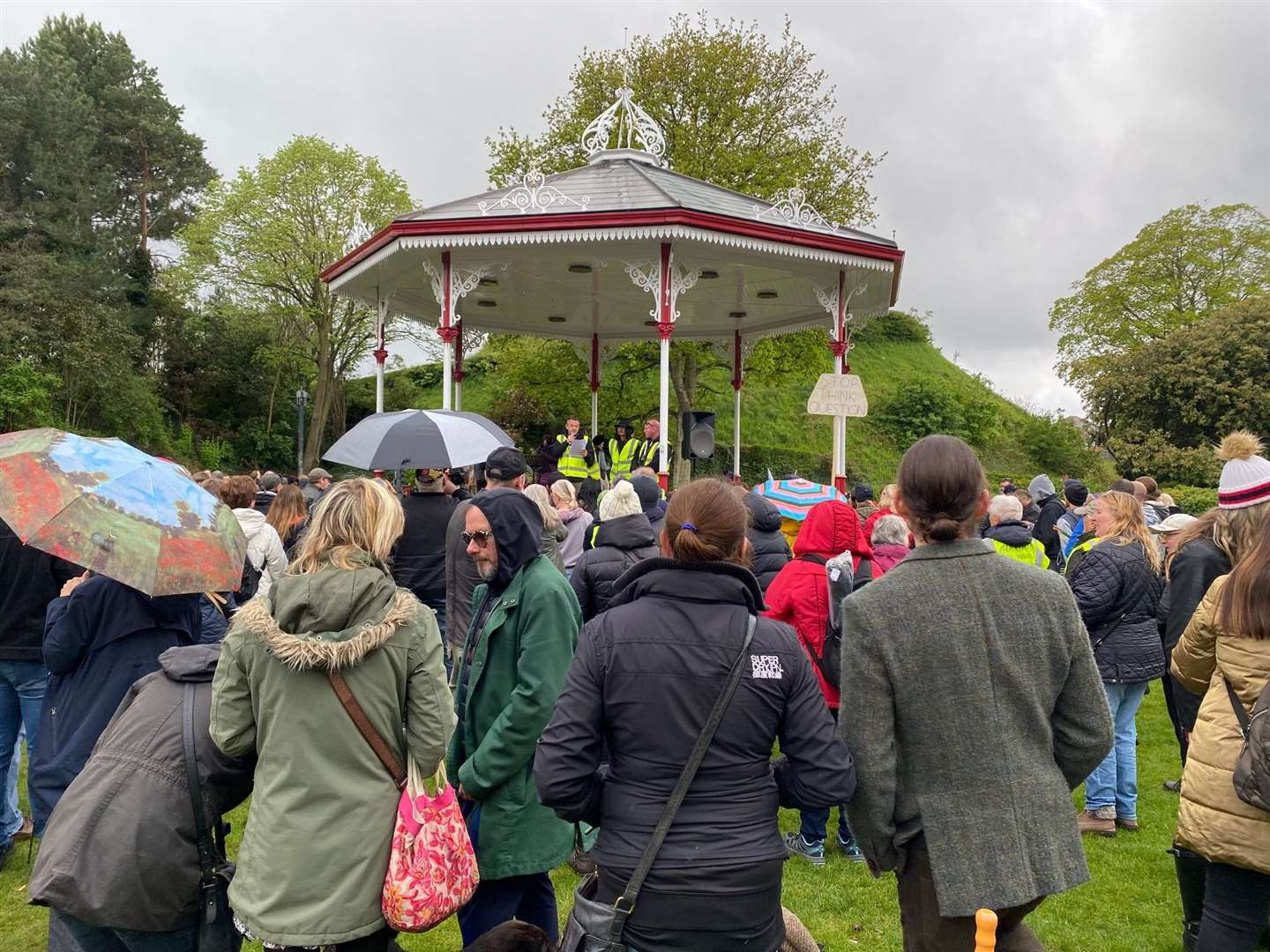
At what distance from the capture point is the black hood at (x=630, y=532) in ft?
16.8

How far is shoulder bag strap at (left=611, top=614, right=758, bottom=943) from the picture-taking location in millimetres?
2162

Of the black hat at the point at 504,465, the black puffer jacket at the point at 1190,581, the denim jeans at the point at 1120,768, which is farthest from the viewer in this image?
the denim jeans at the point at 1120,768

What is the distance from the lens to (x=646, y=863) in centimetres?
216

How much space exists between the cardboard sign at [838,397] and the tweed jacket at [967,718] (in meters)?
8.67

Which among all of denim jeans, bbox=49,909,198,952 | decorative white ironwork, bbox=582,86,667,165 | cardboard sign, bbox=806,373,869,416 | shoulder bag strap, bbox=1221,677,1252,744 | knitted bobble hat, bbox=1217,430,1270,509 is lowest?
denim jeans, bbox=49,909,198,952

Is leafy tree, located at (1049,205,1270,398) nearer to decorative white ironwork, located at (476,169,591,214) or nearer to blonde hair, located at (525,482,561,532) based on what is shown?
decorative white ironwork, located at (476,169,591,214)

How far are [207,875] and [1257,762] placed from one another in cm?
315

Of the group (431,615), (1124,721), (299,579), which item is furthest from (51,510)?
(1124,721)

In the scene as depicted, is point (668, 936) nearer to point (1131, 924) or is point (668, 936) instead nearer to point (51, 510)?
point (51, 510)

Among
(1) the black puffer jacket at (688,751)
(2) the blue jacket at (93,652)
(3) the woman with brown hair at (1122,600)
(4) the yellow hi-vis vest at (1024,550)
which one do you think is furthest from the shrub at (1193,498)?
(2) the blue jacket at (93,652)

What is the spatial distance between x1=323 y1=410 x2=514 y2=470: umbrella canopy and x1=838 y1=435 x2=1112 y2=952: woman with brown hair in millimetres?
4552

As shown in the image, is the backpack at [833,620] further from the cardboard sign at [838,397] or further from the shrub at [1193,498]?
the shrub at [1193,498]

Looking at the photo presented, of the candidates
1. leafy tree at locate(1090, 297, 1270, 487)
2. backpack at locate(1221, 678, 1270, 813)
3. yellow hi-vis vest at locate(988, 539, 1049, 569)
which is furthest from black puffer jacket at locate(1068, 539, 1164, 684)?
leafy tree at locate(1090, 297, 1270, 487)

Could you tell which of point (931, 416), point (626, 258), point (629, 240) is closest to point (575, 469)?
point (629, 240)
